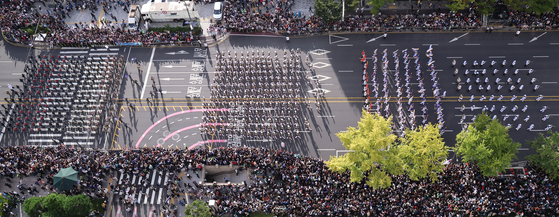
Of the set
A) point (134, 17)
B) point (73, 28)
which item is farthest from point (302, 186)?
point (73, 28)

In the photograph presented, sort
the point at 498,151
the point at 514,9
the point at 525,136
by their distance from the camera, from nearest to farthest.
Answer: the point at 498,151, the point at 525,136, the point at 514,9

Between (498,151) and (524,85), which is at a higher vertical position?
(524,85)

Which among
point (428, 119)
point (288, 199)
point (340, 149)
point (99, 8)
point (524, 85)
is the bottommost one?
point (288, 199)

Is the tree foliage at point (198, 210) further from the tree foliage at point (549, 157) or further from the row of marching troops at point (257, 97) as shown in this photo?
the tree foliage at point (549, 157)

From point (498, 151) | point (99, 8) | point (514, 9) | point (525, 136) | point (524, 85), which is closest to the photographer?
point (498, 151)

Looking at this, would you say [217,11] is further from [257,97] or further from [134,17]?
[257,97]

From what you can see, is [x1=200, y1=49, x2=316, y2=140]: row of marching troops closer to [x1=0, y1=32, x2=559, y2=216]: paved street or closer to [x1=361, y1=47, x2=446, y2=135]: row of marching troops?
[x1=0, y1=32, x2=559, y2=216]: paved street

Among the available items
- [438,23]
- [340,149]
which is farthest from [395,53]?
[340,149]

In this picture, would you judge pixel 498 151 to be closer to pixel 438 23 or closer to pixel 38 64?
pixel 438 23
